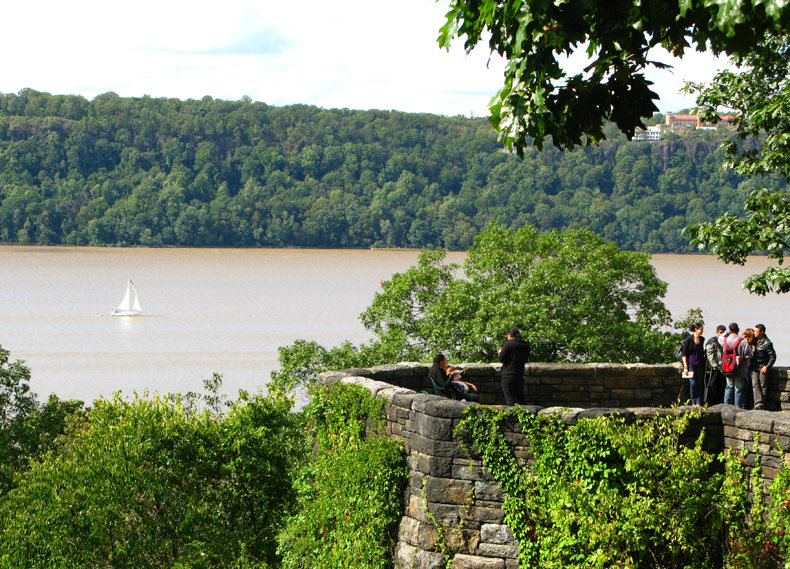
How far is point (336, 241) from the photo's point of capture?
10106cm

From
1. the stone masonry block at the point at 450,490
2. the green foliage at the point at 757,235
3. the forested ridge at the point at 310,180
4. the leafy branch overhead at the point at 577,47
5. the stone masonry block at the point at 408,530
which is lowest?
the stone masonry block at the point at 408,530

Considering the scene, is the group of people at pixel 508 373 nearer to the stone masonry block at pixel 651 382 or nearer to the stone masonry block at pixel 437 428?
the stone masonry block at pixel 437 428

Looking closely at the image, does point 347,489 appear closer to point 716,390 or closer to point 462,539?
point 462,539

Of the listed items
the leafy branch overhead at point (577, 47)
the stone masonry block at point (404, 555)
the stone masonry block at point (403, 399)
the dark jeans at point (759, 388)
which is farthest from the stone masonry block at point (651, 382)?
the leafy branch overhead at point (577, 47)

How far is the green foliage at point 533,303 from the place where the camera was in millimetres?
21375

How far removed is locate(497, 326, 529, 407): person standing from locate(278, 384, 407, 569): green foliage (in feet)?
5.43

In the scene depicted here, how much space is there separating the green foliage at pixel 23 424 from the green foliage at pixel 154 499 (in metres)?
6.99

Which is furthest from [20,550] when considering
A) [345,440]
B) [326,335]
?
[326,335]

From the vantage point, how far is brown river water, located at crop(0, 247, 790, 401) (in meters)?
42.6

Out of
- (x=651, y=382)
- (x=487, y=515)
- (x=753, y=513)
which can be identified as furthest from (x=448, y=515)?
(x=651, y=382)

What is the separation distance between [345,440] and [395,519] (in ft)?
4.14

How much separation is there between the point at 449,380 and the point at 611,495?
8.93ft

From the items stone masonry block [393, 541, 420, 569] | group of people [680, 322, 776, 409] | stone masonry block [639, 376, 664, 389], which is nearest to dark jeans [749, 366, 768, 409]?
group of people [680, 322, 776, 409]

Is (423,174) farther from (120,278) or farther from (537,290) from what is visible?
(537,290)
